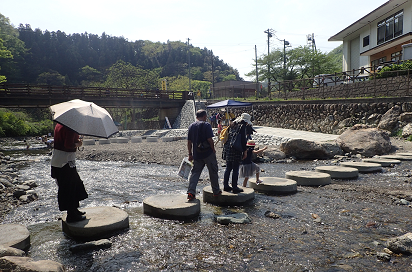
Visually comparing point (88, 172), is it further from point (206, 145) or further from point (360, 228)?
point (360, 228)

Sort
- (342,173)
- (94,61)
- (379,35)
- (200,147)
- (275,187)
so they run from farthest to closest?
(94,61)
(379,35)
(342,173)
(275,187)
(200,147)

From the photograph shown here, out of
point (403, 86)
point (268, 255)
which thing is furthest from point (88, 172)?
point (403, 86)

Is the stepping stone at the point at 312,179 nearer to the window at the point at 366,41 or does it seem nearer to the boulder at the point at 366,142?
the boulder at the point at 366,142

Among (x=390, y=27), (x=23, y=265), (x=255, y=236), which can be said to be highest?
(x=390, y=27)

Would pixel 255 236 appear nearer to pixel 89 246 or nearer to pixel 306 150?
pixel 89 246

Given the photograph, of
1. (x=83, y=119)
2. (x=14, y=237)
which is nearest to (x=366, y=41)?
(x=83, y=119)

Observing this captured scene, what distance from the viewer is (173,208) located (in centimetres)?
525

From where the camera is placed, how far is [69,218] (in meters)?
4.57

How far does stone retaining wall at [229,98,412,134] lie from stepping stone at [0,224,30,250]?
17977mm

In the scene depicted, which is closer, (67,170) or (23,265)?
(23,265)

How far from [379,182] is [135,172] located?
8.40 m

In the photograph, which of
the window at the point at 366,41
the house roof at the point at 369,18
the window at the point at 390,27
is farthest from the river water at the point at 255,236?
the window at the point at 366,41

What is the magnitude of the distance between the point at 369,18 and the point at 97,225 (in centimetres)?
3036

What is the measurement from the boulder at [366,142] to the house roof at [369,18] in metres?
15.5
